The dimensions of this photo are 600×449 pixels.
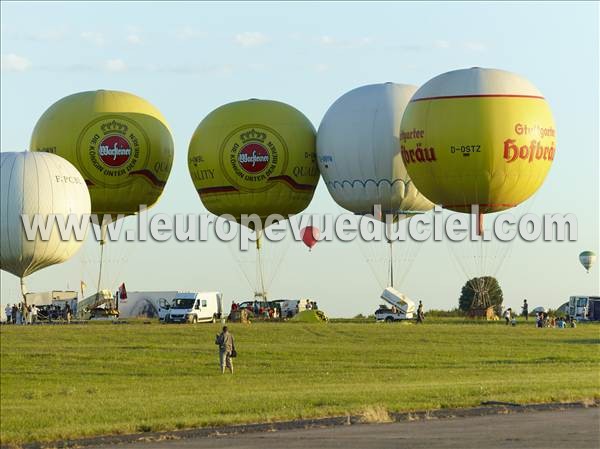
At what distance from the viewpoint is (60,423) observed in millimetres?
29984

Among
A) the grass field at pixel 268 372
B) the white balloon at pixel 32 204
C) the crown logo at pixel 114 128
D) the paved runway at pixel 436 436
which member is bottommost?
the paved runway at pixel 436 436

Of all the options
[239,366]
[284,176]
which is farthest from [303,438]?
[284,176]

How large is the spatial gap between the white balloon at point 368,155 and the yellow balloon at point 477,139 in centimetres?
386

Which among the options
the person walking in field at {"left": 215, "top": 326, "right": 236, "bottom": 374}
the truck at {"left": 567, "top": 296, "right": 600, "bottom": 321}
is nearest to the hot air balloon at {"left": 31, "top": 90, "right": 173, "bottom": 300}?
the person walking in field at {"left": 215, "top": 326, "right": 236, "bottom": 374}

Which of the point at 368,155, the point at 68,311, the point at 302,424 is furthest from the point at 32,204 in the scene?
the point at 302,424

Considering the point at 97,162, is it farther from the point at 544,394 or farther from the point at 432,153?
the point at 544,394

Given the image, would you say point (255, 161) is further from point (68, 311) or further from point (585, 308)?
point (585, 308)

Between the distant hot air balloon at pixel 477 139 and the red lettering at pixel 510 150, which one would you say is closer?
the distant hot air balloon at pixel 477 139

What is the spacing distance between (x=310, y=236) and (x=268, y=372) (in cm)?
3476

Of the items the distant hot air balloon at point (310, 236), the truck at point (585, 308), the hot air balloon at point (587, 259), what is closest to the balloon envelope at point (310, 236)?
the distant hot air balloon at point (310, 236)

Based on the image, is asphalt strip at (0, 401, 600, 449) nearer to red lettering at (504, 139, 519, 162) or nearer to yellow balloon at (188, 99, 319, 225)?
red lettering at (504, 139, 519, 162)

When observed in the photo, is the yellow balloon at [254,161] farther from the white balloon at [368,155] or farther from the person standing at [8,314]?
the person standing at [8,314]

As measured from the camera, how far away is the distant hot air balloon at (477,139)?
213 feet

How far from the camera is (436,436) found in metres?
27.0
